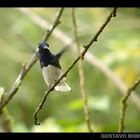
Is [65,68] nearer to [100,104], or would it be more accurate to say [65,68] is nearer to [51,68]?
[100,104]

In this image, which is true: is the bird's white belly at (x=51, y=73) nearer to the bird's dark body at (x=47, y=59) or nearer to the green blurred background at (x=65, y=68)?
the bird's dark body at (x=47, y=59)

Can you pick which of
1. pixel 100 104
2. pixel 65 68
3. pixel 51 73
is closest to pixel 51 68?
pixel 51 73

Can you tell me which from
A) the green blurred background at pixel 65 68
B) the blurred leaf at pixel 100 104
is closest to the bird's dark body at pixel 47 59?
the blurred leaf at pixel 100 104

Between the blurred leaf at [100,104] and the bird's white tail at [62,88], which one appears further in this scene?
the blurred leaf at [100,104]

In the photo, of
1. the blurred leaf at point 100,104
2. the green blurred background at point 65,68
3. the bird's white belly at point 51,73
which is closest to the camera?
the bird's white belly at point 51,73

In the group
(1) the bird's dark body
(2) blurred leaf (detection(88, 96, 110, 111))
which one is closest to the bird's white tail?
(1) the bird's dark body

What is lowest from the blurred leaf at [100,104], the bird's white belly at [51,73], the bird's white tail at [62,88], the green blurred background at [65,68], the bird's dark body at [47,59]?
the bird's white tail at [62,88]

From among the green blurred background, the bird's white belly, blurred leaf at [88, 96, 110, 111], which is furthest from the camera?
the green blurred background

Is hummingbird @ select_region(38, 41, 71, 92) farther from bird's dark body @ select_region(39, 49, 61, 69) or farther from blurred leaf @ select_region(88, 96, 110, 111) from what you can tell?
blurred leaf @ select_region(88, 96, 110, 111)

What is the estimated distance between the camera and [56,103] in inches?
259

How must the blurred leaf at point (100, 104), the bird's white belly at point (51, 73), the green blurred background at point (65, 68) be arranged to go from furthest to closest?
the green blurred background at point (65, 68) → the blurred leaf at point (100, 104) → the bird's white belly at point (51, 73)

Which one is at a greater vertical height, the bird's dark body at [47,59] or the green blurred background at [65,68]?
the green blurred background at [65,68]
